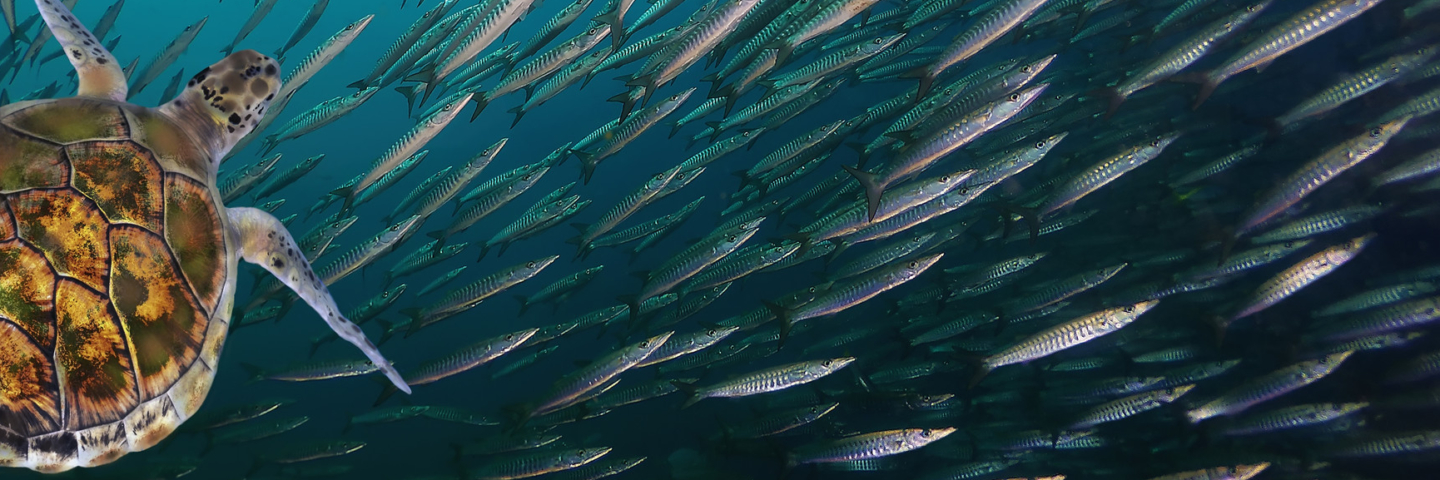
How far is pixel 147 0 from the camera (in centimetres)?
3569

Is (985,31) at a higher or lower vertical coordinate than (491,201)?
higher

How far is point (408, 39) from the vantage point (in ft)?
13.3

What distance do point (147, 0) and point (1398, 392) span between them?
5414cm

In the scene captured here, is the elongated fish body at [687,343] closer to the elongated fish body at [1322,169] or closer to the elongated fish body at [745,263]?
the elongated fish body at [745,263]

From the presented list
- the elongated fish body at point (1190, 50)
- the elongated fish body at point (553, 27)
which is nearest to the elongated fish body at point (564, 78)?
the elongated fish body at point (553, 27)

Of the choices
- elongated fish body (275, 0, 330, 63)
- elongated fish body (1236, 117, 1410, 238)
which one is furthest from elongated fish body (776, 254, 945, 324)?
elongated fish body (275, 0, 330, 63)

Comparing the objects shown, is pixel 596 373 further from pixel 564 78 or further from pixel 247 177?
pixel 247 177

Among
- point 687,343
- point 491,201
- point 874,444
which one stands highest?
point 491,201

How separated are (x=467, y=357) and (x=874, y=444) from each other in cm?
314

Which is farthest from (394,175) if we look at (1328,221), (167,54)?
(1328,221)

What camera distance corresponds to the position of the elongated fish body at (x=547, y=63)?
3.66 m

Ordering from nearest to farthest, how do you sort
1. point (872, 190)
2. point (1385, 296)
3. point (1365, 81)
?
point (872, 190) < point (1365, 81) < point (1385, 296)

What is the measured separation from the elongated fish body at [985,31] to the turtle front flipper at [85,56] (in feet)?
13.1

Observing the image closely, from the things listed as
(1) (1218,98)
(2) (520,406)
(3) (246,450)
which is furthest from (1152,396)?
(3) (246,450)
